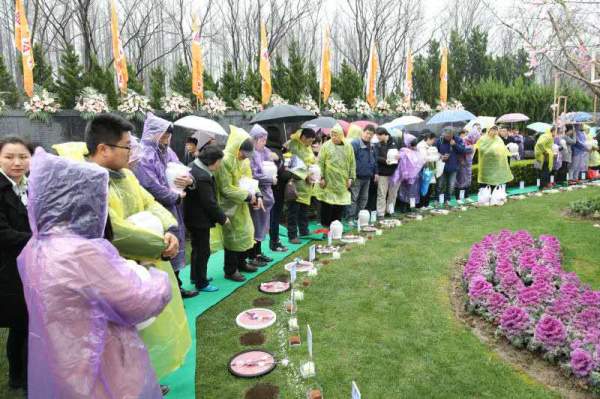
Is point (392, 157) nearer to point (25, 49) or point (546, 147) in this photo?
point (546, 147)

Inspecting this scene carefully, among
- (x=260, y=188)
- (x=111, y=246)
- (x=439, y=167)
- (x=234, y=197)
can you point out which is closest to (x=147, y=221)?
(x=111, y=246)

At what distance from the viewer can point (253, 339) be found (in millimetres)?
3918

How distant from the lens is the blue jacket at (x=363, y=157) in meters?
7.80

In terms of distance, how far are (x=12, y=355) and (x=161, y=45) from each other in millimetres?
26003

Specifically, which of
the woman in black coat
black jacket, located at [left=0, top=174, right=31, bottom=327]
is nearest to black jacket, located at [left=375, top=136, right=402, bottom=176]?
the woman in black coat

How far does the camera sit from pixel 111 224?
241cm

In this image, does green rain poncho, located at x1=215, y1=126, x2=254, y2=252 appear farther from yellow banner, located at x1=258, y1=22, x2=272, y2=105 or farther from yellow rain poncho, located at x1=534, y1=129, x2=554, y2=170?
yellow banner, located at x1=258, y1=22, x2=272, y2=105

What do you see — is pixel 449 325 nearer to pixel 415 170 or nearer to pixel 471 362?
pixel 471 362

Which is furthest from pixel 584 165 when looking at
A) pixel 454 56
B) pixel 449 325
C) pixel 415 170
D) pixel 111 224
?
pixel 454 56

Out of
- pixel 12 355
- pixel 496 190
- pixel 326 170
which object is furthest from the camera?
pixel 496 190

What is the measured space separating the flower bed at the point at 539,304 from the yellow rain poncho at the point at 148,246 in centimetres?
261

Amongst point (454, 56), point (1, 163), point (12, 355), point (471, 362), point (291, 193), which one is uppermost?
point (454, 56)

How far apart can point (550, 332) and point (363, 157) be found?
481 cm

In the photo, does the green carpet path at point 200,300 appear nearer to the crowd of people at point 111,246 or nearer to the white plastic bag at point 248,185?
the crowd of people at point 111,246
